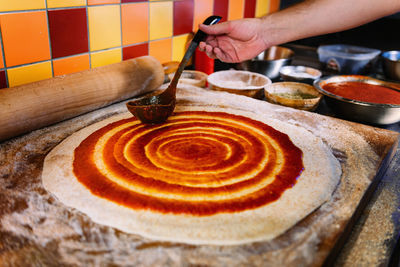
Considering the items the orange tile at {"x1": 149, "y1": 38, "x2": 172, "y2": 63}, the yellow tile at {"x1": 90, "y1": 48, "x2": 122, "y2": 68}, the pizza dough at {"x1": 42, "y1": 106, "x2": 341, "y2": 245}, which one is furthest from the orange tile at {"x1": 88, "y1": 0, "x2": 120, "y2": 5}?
the pizza dough at {"x1": 42, "y1": 106, "x2": 341, "y2": 245}

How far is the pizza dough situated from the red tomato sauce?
1.48 feet

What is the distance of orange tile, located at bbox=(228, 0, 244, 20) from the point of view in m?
2.23

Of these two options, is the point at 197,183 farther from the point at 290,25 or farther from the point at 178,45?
the point at 178,45

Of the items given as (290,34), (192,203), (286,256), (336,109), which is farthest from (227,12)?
(286,256)

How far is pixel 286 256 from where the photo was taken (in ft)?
2.07

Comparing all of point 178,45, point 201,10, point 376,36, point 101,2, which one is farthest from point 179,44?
point 376,36

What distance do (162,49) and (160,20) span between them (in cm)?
15

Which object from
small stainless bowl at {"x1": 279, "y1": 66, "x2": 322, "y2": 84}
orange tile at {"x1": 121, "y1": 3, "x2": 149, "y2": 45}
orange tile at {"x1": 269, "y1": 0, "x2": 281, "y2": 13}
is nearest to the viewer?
orange tile at {"x1": 121, "y1": 3, "x2": 149, "y2": 45}

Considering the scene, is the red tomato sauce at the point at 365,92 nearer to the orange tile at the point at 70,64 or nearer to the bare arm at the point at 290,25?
the bare arm at the point at 290,25

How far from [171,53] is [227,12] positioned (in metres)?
0.60

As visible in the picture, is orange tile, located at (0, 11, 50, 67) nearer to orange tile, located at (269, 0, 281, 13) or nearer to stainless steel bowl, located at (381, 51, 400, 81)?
stainless steel bowl, located at (381, 51, 400, 81)

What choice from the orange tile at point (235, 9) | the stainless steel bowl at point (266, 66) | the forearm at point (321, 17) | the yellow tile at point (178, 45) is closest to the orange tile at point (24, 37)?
the yellow tile at point (178, 45)

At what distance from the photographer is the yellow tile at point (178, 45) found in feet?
6.09

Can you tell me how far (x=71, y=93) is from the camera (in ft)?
3.85
